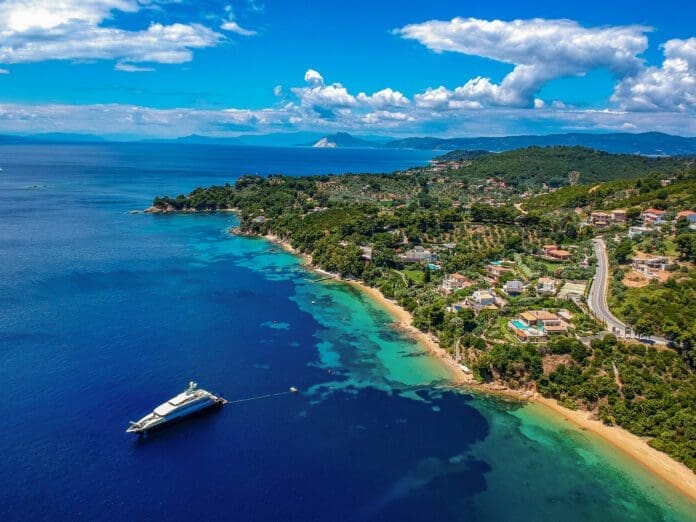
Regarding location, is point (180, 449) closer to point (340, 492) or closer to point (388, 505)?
point (340, 492)

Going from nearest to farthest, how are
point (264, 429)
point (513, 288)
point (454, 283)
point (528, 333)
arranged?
point (264, 429) < point (528, 333) < point (513, 288) < point (454, 283)

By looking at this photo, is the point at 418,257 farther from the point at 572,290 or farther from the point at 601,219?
the point at 601,219

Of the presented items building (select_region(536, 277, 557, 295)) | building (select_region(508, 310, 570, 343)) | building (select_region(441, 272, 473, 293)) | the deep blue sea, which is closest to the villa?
building (select_region(441, 272, 473, 293))

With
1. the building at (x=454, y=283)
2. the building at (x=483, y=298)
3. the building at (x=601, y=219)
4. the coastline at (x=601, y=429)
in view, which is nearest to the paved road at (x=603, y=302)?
the building at (x=483, y=298)

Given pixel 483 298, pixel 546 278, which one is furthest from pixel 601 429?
pixel 546 278

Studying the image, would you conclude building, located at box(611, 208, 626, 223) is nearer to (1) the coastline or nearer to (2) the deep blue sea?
(2) the deep blue sea

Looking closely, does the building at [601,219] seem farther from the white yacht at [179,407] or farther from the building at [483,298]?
the white yacht at [179,407]
